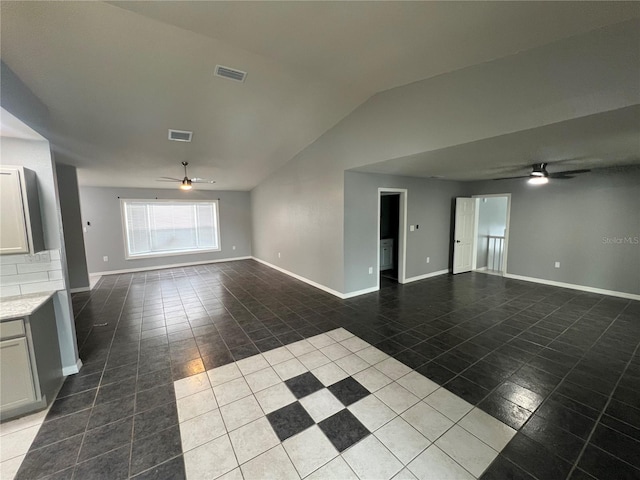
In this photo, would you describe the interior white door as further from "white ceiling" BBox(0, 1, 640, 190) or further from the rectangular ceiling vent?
the rectangular ceiling vent

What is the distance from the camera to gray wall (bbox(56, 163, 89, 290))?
5.09m

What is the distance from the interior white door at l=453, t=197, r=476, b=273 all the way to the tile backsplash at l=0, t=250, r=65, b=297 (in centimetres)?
715

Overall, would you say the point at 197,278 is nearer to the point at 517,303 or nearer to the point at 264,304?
the point at 264,304

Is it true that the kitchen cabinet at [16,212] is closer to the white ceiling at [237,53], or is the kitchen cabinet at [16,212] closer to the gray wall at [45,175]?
the gray wall at [45,175]

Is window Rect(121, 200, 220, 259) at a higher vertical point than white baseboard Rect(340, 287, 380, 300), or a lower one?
higher

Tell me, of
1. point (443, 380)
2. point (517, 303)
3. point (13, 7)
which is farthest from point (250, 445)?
point (517, 303)

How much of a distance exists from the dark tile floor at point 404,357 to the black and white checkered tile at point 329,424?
15 cm

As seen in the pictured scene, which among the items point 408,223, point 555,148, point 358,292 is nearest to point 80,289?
point 358,292

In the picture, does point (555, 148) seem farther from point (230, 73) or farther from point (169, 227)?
point (169, 227)

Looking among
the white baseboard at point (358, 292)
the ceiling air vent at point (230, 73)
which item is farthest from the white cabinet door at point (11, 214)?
the white baseboard at point (358, 292)

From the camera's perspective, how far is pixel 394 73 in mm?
2721

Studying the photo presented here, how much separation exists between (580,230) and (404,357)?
16.2ft

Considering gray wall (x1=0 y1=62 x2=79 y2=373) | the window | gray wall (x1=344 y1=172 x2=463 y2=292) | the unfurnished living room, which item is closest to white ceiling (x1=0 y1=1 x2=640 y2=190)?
the unfurnished living room

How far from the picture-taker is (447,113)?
105 inches
